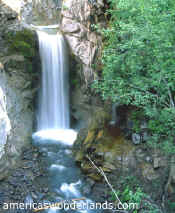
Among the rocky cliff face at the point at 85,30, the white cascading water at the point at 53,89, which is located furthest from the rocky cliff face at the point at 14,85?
the rocky cliff face at the point at 85,30

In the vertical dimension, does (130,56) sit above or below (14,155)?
above

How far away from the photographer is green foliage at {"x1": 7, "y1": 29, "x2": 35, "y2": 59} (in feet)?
26.5

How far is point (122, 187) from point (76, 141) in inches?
116

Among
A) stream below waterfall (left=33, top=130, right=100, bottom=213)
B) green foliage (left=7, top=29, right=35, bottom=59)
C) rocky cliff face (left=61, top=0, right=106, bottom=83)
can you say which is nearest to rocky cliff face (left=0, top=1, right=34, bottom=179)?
green foliage (left=7, top=29, right=35, bottom=59)

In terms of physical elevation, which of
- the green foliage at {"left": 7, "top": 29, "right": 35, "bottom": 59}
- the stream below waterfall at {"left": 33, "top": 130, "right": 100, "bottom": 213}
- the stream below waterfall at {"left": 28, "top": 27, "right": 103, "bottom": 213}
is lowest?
the stream below waterfall at {"left": 33, "top": 130, "right": 100, "bottom": 213}

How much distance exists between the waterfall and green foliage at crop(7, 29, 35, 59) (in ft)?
2.27

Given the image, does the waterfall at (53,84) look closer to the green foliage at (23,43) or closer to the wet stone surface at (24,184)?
the green foliage at (23,43)

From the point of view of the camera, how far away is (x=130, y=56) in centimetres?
555

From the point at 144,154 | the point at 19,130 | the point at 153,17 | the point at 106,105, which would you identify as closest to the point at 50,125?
the point at 19,130

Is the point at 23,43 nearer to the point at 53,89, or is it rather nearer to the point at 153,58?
the point at 53,89

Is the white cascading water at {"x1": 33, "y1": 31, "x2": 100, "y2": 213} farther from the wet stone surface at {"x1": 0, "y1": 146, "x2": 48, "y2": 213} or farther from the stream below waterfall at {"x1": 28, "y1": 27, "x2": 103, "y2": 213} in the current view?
the wet stone surface at {"x1": 0, "y1": 146, "x2": 48, "y2": 213}

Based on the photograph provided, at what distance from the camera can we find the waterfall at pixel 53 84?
9531 mm

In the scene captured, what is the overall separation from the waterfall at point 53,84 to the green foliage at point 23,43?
2.27 feet

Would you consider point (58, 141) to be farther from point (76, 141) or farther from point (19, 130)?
point (19, 130)
